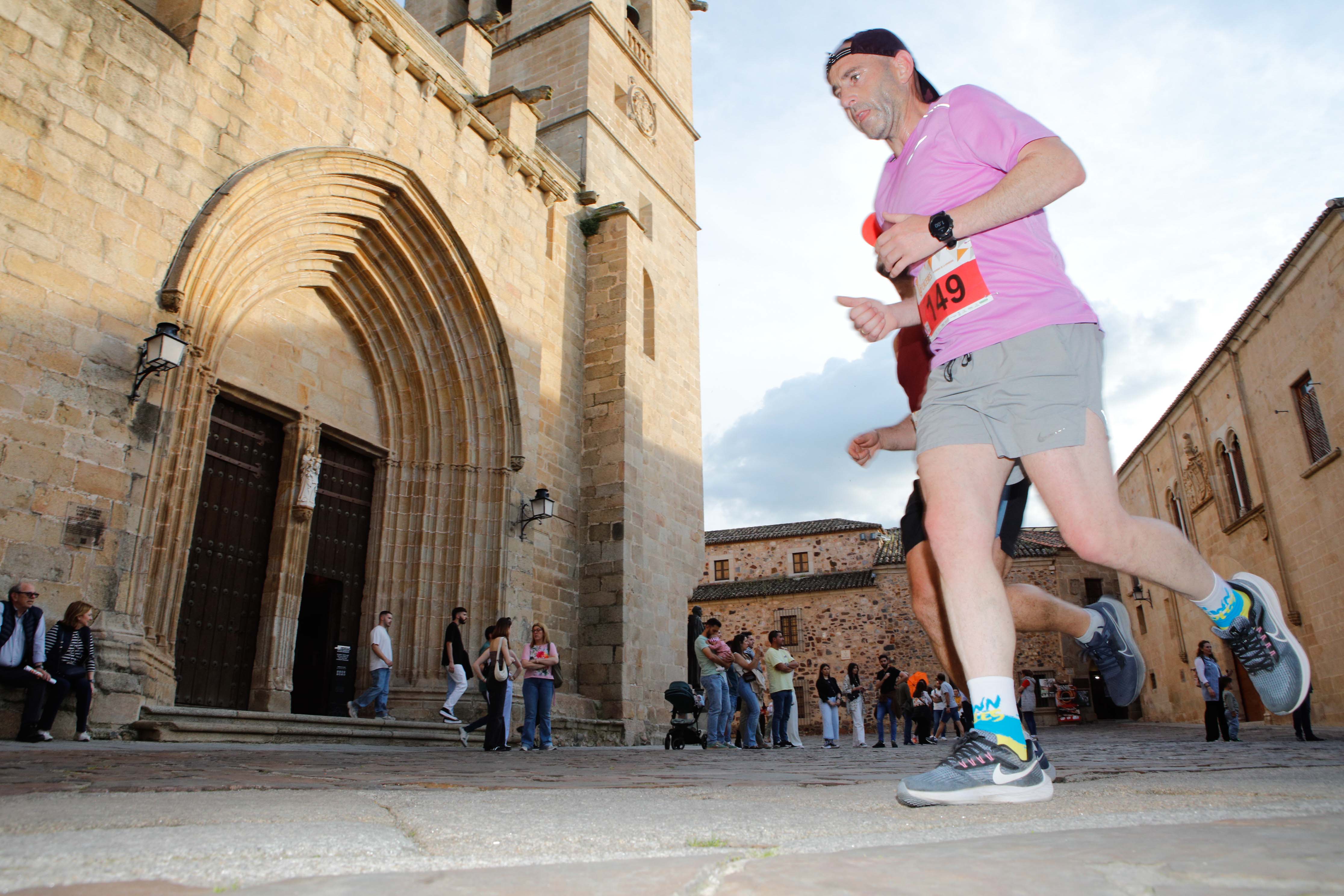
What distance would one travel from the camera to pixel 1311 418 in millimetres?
14031

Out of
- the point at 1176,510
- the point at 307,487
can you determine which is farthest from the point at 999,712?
the point at 1176,510

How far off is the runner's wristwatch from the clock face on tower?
583 inches

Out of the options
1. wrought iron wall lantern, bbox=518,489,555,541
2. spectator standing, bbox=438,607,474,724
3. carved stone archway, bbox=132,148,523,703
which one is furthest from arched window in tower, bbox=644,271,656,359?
spectator standing, bbox=438,607,474,724

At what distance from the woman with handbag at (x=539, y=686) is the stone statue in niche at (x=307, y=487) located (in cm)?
301

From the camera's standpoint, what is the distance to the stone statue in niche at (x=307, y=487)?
30.3 ft

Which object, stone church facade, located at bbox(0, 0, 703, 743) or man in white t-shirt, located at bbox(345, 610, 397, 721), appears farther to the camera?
man in white t-shirt, located at bbox(345, 610, 397, 721)

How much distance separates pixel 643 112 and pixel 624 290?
507 cm

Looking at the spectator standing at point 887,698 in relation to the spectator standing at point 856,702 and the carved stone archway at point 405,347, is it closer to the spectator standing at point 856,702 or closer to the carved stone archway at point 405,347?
the spectator standing at point 856,702

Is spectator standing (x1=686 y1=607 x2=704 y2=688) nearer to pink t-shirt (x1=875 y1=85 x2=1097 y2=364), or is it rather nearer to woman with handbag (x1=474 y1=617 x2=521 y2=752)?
woman with handbag (x1=474 y1=617 x2=521 y2=752)

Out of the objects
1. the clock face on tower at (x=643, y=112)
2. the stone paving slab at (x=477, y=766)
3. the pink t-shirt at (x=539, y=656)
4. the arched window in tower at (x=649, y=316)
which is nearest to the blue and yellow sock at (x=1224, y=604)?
the stone paving slab at (x=477, y=766)

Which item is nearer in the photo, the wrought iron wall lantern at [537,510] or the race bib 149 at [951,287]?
the race bib 149 at [951,287]

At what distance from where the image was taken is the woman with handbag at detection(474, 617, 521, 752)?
25.2ft

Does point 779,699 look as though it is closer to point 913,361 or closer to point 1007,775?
point 913,361

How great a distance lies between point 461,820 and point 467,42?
12863 mm
